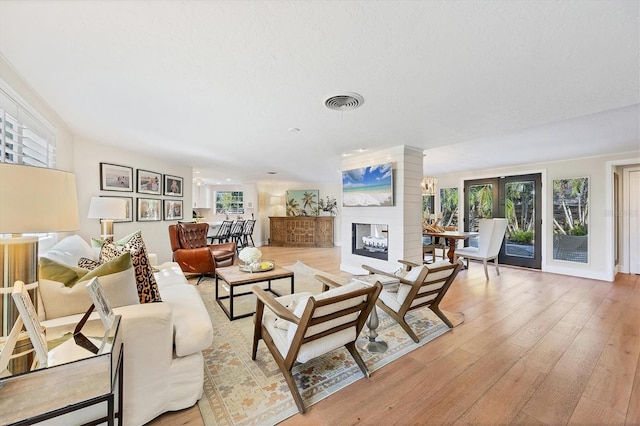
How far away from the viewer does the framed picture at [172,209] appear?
17.6ft

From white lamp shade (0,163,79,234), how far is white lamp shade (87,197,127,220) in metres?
2.66

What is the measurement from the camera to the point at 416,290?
2197 mm

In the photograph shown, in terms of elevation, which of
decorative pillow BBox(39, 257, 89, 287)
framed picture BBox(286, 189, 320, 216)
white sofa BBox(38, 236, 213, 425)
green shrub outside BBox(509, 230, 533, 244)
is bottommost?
white sofa BBox(38, 236, 213, 425)

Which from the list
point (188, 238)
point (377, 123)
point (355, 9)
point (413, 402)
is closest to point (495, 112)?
point (377, 123)

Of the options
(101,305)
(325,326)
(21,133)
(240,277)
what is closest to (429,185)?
(240,277)

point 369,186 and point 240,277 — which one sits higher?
point 369,186

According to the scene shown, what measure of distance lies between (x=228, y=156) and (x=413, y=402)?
4.43 metres

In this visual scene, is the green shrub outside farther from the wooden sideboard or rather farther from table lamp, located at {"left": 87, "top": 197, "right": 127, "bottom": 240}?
table lamp, located at {"left": 87, "top": 197, "right": 127, "bottom": 240}

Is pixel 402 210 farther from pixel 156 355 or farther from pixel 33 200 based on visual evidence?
pixel 33 200

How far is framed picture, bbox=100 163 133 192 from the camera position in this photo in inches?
161

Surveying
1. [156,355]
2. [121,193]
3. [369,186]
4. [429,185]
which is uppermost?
[429,185]

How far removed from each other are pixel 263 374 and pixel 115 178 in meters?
4.27

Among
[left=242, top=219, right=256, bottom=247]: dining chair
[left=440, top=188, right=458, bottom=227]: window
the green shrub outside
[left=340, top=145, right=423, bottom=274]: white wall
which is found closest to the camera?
[left=340, top=145, right=423, bottom=274]: white wall

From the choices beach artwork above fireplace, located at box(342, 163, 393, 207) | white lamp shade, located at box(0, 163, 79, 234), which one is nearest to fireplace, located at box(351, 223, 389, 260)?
beach artwork above fireplace, located at box(342, 163, 393, 207)
